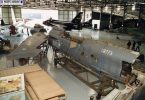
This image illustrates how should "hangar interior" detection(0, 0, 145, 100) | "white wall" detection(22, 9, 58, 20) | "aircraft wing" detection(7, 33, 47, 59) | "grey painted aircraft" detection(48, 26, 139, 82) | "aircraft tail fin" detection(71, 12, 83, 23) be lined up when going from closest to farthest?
"hangar interior" detection(0, 0, 145, 100)
"grey painted aircraft" detection(48, 26, 139, 82)
"aircraft wing" detection(7, 33, 47, 59)
"aircraft tail fin" detection(71, 12, 83, 23)
"white wall" detection(22, 9, 58, 20)

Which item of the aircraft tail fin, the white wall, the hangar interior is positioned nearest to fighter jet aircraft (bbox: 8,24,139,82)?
the hangar interior

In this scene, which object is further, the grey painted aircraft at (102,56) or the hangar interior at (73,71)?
the grey painted aircraft at (102,56)

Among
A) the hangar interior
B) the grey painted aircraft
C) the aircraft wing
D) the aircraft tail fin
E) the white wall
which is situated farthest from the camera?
the white wall

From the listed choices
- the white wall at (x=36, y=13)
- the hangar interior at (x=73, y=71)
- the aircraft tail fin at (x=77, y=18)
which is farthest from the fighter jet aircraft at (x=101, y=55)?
the white wall at (x=36, y=13)

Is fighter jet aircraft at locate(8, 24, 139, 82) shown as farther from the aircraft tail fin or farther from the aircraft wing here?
the aircraft tail fin

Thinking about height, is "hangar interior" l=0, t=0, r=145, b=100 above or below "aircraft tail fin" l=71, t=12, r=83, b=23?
below

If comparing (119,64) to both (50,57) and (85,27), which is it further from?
(85,27)

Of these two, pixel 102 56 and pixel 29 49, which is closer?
pixel 102 56

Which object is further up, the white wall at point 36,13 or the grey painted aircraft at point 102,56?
the white wall at point 36,13

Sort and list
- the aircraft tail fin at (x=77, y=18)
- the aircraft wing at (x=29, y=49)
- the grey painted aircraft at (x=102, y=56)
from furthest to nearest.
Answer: the aircraft tail fin at (x=77, y=18), the aircraft wing at (x=29, y=49), the grey painted aircraft at (x=102, y=56)

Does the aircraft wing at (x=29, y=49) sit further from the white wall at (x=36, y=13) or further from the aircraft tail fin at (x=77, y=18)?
the white wall at (x=36, y=13)

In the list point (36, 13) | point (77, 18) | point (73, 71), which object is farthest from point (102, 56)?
point (36, 13)

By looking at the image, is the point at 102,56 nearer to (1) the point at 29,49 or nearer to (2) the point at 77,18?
(1) the point at 29,49

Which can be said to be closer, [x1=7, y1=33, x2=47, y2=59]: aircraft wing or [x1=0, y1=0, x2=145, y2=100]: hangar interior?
[x1=0, y1=0, x2=145, y2=100]: hangar interior
